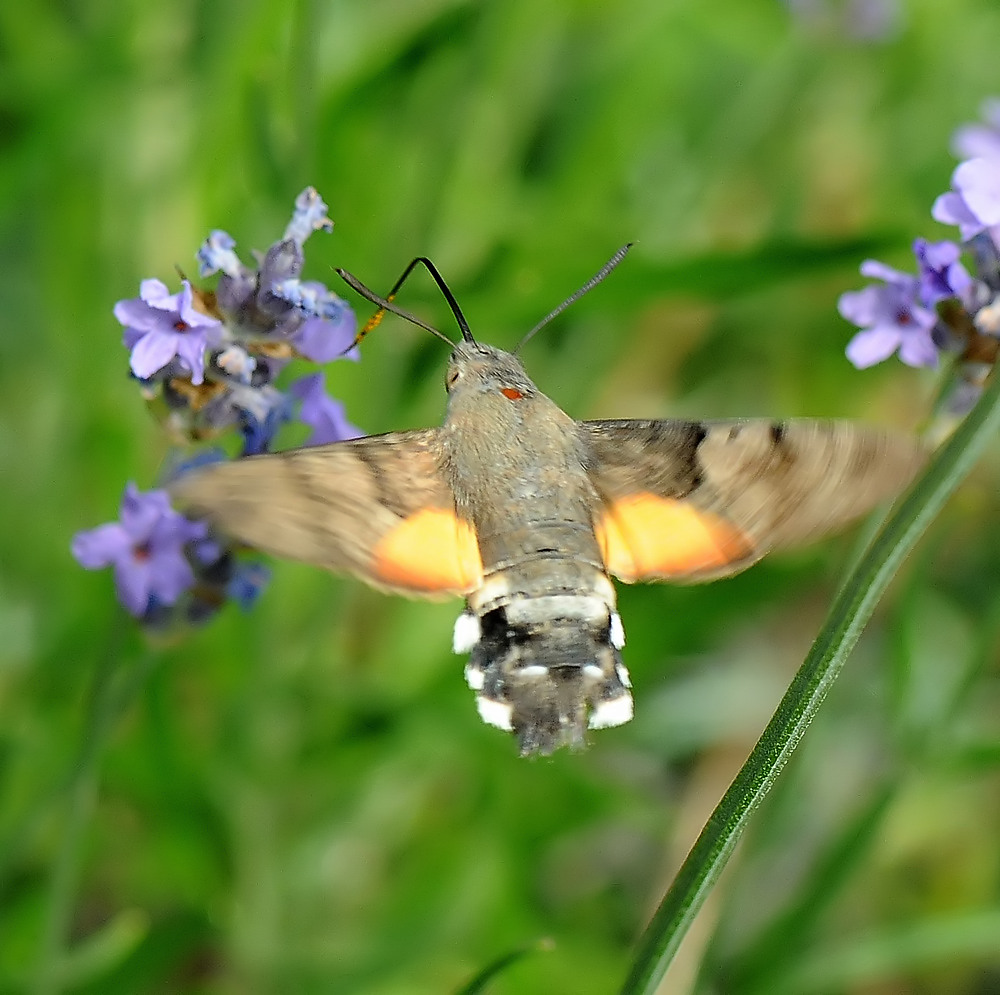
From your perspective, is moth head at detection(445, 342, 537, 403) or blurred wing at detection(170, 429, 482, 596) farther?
moth head at detection(445, 342, 537, 403)

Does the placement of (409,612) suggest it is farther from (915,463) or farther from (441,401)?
(915,463)

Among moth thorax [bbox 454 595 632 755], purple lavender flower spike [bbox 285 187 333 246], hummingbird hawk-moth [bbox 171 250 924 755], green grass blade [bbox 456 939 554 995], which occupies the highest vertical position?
purple lavender flower spike [bbox 285 187 333 246]

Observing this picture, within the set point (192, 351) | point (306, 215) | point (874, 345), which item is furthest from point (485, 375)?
point (874, 345)

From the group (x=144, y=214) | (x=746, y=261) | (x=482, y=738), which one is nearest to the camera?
(x=746, y=261)

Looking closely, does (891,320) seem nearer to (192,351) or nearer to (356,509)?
(356,509)

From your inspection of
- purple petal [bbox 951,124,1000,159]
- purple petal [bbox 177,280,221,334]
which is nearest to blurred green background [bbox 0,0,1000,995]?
purple petal [bbox 951,124,1000,159]

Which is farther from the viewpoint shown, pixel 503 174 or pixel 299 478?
pixel 503 174

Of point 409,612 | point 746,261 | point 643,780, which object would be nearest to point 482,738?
point 409,612

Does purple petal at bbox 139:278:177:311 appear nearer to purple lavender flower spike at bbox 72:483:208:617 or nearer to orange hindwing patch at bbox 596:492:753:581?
purple lavender flower spike at bbox 72:483:208:617
